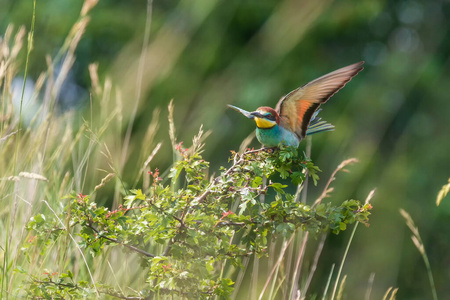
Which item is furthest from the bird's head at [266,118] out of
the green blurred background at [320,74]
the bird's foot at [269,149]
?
the green blurred background at [320,74]

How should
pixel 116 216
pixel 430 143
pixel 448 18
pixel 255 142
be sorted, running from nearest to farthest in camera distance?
pixel 116 216 < pixel 255 142 < pixel 430 143 < pixel 448 18

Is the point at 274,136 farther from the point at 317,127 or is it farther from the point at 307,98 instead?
the point at 317,127

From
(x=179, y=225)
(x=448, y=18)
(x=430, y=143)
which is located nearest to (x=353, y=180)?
(x=430, y=143)

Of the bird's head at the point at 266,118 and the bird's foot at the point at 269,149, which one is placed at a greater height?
the bird's head at the point at 266,118

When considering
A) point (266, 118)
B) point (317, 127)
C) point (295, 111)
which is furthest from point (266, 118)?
point (317, 127)

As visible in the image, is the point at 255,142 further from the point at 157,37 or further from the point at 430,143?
the point at 430,143

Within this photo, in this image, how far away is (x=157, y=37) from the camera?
4961 mm

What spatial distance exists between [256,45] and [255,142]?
3.06 feet

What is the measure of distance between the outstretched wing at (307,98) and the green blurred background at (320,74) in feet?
9.61

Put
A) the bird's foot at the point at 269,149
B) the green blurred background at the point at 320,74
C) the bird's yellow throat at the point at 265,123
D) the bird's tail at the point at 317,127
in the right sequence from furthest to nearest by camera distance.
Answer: the green blurred background at the point at 320,74 < the bird's tail at the point at 317,127 < the bird's yellow throat at the point at 265,123 < the bird's foot at the point at 269,149

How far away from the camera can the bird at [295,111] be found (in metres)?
1.51

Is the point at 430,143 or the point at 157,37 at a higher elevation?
the point at 157,37

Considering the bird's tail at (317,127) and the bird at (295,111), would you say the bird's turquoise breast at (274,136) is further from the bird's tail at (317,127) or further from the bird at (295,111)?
the bird's tail at (317,127)

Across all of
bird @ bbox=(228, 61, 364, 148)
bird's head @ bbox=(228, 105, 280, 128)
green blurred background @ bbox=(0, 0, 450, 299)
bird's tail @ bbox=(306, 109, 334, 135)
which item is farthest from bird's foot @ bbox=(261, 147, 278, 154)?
green blurred background @ bbox=(0, 0, 450, 299)
